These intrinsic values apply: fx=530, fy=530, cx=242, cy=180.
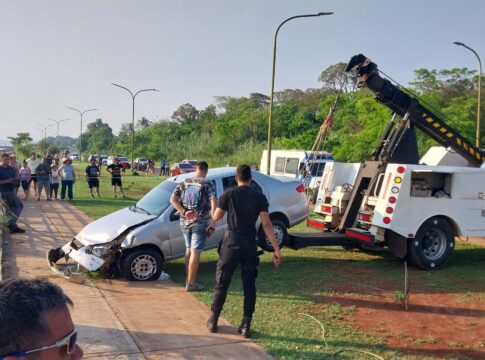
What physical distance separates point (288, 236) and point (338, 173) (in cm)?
175

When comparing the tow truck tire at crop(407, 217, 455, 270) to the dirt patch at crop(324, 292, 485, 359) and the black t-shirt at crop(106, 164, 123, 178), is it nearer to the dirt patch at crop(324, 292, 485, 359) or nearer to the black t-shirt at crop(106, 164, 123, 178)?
the dirt patch at crop(324, 292, 485, 359)

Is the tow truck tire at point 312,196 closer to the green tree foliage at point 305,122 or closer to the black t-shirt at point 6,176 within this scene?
the green tree foliage at point 305,122

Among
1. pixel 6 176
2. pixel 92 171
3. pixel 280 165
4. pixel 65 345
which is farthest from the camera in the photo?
pixel 280 165

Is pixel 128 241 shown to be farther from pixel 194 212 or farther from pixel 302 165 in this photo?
pixel 302 165

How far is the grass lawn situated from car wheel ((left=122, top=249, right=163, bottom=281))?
0.43 m

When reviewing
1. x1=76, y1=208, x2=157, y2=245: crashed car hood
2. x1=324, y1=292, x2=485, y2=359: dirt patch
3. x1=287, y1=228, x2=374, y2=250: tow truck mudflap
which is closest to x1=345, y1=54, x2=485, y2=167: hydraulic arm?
x1=287, y1=228, x2=374, y2=250: tow truck mudflap

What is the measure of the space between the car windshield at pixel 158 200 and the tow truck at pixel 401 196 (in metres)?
2.30

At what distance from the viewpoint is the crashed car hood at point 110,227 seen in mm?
7941

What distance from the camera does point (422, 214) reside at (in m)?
8.88

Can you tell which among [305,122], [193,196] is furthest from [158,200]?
[305,122]

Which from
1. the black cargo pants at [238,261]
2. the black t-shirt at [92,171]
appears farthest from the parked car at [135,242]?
the black t-shirt at [92,171]

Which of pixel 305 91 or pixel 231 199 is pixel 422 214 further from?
pixel 305 91

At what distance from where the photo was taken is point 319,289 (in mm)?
7613

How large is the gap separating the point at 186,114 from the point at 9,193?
96581 mm
